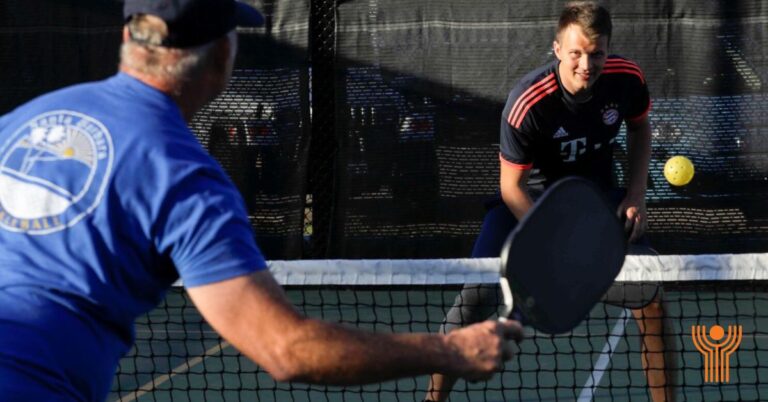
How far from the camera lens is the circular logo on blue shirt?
2066mm

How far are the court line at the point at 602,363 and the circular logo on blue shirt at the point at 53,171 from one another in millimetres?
3241

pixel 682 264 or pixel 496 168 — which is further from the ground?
pixel 682 264

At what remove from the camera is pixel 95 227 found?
6.77ft

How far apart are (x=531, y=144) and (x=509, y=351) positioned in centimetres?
291

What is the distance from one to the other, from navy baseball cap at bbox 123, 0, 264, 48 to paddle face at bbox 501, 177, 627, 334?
2.24 ft

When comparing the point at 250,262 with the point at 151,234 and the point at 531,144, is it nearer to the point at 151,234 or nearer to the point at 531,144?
the point at 151,234

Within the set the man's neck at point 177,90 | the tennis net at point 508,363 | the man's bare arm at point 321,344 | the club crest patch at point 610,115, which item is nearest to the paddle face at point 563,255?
the man's bare arm at point 321,344

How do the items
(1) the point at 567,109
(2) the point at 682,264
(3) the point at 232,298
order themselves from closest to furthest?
(3) the point at 232,298 < (2) the point at 682,264 < (1) the point at 567,109

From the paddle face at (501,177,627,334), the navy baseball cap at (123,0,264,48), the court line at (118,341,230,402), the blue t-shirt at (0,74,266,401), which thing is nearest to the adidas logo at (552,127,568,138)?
the court line at (118,341,230,402)

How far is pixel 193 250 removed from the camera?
1.98 m

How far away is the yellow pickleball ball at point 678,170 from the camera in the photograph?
26.1 feet

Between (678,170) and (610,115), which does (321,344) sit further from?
(678,170)

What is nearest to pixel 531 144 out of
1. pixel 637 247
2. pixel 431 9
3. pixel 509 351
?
pixel 637 247

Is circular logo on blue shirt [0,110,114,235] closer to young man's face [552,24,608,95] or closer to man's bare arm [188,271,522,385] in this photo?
man's bare arm [188,271,522,385]
